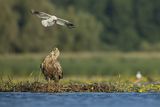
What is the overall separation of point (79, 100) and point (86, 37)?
3315 cm

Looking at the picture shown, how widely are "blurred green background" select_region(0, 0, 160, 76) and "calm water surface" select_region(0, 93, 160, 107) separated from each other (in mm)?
2127

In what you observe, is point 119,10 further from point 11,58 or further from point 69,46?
point 11,58

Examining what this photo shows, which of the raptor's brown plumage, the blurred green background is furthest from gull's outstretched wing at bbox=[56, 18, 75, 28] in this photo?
the blurred green background

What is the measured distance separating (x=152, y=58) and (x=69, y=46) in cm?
1288

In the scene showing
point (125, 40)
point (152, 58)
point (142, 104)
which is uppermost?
point (125, 40)

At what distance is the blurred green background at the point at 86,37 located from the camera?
3294 centimetres

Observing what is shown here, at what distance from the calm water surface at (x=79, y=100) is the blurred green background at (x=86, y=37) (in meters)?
2.13

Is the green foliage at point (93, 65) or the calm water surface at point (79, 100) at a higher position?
the green foliage at point (93, 65)

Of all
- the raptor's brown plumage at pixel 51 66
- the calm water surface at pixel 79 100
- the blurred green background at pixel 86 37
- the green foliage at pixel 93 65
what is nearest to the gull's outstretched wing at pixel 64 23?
the raptor's brown plumage at pixel 51 66

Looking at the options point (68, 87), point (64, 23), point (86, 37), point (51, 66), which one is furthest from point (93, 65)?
point (86, 37)

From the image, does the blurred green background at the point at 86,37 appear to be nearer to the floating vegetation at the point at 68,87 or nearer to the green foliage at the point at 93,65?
the green foliage at the point at 93,65

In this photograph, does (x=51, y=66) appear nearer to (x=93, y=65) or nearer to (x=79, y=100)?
(x=79, y=100)

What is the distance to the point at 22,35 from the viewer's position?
4412cm

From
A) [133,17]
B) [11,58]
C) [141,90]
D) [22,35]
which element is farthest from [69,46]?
[141,90]
